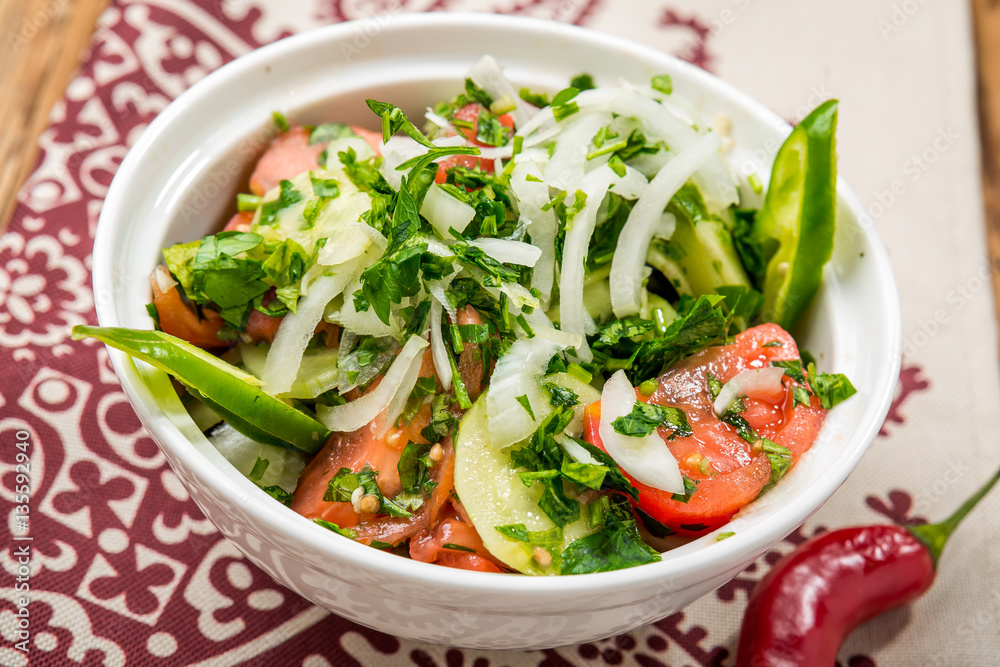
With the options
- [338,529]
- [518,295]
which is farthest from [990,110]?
[338,529]

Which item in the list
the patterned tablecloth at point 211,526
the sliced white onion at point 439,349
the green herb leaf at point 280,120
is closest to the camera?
the sliced white onion at point 439,349

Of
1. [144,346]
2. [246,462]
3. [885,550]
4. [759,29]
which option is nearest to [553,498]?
[246,462]

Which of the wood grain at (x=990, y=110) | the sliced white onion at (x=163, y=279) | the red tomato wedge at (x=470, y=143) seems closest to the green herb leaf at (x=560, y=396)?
the red tomato wedge at (x=470, y=143)

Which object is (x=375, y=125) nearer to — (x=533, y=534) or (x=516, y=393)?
(x=516, y=393)

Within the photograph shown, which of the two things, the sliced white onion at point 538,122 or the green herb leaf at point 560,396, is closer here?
the green herb leaf at point 560,396

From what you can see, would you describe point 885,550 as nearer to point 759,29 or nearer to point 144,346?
point 144,346

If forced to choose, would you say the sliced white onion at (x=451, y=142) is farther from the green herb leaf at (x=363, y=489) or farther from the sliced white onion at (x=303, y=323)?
the green herb leaf at (x=363, y=489)

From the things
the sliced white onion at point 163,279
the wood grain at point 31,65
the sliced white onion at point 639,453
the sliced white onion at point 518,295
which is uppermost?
the sliced white onion at point 518,295
